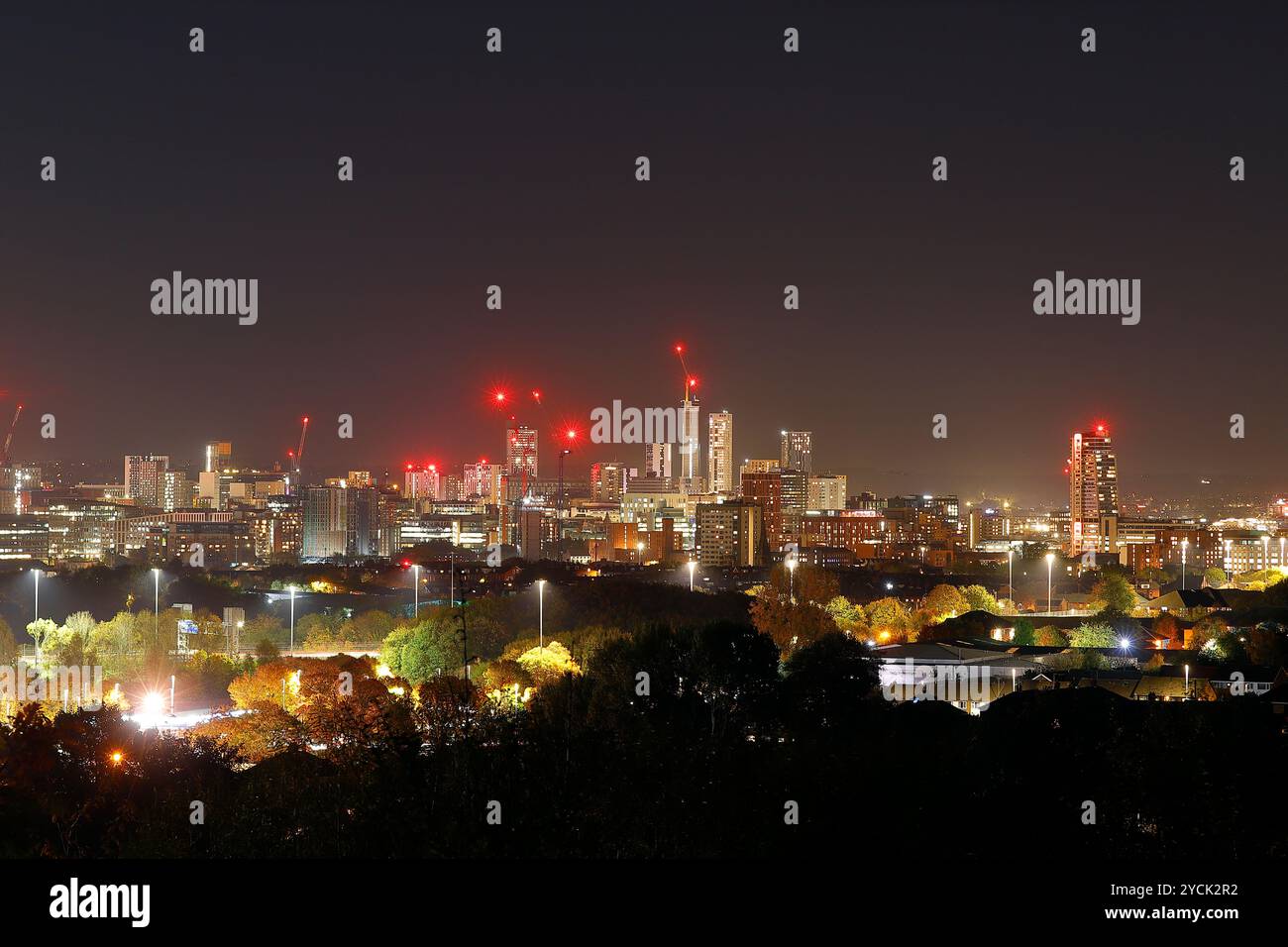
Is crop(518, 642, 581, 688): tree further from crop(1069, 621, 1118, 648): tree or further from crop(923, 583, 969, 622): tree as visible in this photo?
crop(923, 583, 969, 622): tree

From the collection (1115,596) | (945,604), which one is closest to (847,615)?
(945,604)

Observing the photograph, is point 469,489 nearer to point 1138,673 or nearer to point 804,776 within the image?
point 1138,673

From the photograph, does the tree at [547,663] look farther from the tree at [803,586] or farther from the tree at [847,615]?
the tree at [847,615]

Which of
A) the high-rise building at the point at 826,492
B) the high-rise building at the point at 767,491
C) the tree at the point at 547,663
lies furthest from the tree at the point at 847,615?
the high-rise building at the point at 826,492

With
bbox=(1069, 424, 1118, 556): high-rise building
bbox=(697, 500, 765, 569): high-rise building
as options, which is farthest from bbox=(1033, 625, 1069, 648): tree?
bbox=(1069, 424, 1118, 556): high-rise building

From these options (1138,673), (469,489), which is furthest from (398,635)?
(469,489)
